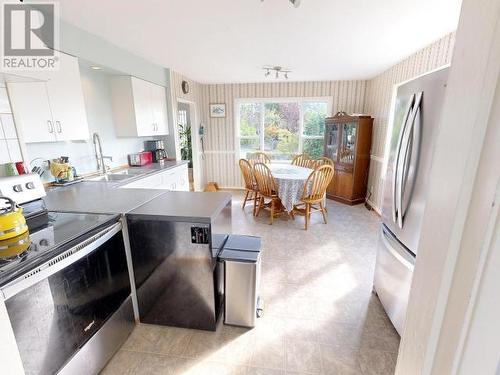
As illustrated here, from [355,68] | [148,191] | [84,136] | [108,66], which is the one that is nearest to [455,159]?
[148,191]

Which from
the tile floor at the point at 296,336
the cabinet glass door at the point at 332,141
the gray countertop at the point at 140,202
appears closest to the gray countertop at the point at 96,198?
the gray countertop at the point at 140,202

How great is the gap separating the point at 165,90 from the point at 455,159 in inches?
167

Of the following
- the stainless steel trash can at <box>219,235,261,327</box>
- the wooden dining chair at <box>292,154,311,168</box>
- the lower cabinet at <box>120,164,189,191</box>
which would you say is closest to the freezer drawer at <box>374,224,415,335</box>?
the stainless steel trash can at <box>219,235,261,327</box>

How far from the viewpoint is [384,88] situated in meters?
4.02

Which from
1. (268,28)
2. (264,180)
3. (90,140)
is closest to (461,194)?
(268,28)

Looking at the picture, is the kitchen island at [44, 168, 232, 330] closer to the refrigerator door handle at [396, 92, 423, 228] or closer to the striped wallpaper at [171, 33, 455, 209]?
the refrigerator door handle at [396, 92, 423, 228]

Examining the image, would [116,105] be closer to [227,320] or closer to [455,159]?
[227,320]

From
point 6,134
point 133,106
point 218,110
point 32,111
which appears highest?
point 218,110

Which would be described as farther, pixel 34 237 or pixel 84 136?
pixel 84 136

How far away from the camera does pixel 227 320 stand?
71.1 inches

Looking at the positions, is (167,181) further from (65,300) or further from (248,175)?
(65,300)

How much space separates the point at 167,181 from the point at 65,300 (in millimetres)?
2429

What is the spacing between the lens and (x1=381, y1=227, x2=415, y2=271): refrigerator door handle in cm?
154

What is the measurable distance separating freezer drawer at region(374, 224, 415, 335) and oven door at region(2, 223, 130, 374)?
68.8 inches
